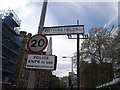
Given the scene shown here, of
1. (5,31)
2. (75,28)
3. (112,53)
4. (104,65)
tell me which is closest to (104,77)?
(104,65)

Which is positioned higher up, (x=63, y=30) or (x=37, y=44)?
(x=63, y=30)

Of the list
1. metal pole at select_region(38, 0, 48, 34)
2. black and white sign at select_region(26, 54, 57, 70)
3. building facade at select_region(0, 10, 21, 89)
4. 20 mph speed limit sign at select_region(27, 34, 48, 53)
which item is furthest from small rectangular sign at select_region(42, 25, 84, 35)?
building facade at select_region(0, 10, 21, 89)

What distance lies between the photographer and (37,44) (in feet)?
13.8

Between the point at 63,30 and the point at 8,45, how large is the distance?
144 feet

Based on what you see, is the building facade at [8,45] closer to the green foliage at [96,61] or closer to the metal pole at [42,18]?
the green foliage at [96,61]

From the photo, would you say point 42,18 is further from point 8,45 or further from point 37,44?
point 8,45

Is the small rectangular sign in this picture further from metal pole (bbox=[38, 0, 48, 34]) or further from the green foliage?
the green foliage

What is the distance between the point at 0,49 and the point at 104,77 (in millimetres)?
28544

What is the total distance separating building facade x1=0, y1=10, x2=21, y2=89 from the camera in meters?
44.6

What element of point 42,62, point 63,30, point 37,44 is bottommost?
point 42,62

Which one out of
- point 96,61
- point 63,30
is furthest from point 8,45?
point 63,30

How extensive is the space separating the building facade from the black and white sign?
40506 millimetres

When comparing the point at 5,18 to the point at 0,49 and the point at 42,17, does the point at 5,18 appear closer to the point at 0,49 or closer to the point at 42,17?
the point at 0,49

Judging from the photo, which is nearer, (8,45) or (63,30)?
(63,30)
